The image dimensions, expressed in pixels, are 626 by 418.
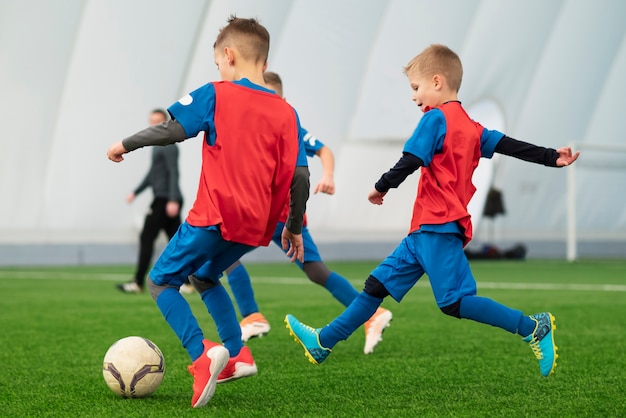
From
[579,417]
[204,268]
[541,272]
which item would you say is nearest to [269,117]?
[204,268]

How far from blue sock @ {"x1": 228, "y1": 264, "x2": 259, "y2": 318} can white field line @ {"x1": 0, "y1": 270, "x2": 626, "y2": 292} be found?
6026 mm

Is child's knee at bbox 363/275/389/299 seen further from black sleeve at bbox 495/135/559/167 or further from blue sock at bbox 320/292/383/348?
black sleeve at bbox 495/135/559/167

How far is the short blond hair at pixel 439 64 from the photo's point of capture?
14.8 feet

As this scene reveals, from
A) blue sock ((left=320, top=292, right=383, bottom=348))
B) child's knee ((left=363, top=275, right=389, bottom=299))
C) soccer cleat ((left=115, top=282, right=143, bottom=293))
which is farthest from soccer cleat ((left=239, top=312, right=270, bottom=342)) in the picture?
soccer cleat ((left=115, top=282, right=143, bottom=293))

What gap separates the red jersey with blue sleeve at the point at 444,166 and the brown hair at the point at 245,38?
0.79 m

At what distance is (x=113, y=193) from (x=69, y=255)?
5.06 feet

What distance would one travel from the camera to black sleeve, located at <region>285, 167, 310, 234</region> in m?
4.18

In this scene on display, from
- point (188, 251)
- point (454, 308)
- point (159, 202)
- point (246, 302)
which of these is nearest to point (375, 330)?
point (246, 302)

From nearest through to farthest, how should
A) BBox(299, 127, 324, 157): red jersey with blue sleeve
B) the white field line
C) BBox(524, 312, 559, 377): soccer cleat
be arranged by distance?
BBox(524, 312, 559, 377): soccer cleat
BBox(299, 127, 324, 157): red jersey with blue sleeve
the white field line

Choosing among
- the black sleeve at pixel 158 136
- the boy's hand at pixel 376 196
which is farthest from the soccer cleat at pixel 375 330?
the black sleeve at pixel 158 136

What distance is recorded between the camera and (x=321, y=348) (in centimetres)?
465

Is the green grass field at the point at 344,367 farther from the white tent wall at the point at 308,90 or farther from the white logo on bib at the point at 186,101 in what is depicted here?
the white tent wall at the point at 308,90

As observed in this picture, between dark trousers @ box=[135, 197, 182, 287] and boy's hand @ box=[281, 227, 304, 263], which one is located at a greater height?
boy's hand @ box=[281, 227, 304, 263]

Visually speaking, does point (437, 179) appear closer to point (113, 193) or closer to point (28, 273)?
point (28, 273)
